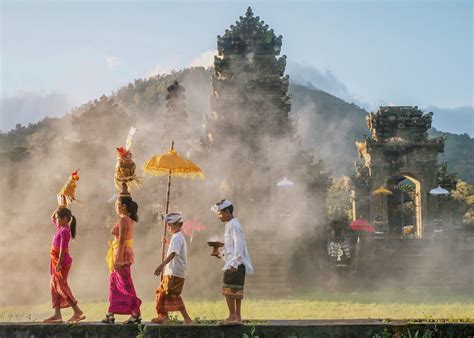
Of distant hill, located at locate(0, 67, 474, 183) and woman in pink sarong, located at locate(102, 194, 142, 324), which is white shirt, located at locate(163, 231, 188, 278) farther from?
distant hill, located at locate(0, 67, 474, 183)

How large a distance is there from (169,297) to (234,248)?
4.50 feet

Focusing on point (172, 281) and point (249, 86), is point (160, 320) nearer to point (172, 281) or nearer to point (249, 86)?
point (172, 281)

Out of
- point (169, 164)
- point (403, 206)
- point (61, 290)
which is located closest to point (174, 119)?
point (403, 206)

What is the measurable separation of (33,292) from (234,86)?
14.7 metres

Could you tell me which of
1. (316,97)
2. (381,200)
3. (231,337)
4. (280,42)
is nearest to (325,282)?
(381,200)

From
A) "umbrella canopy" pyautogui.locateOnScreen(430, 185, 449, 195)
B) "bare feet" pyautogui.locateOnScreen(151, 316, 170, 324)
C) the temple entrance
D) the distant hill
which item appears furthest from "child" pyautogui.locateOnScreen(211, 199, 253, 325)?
the distant hill

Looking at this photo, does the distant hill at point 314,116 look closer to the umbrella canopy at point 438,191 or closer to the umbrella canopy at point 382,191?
the umbrella canopy at point 382,191

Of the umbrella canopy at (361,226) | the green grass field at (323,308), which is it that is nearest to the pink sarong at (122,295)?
the green grass field at (323,308)

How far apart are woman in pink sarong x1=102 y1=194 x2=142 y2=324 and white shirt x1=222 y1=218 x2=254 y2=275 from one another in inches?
60.7

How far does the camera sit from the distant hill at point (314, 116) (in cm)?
10162

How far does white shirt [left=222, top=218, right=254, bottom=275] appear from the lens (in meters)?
9.95

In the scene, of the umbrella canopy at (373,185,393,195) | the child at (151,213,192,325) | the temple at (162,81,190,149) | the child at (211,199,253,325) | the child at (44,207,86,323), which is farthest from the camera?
the temple at (162,81,190,149)

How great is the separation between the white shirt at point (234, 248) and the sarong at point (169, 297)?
37.3 inches

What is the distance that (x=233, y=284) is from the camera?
9.93 metres
